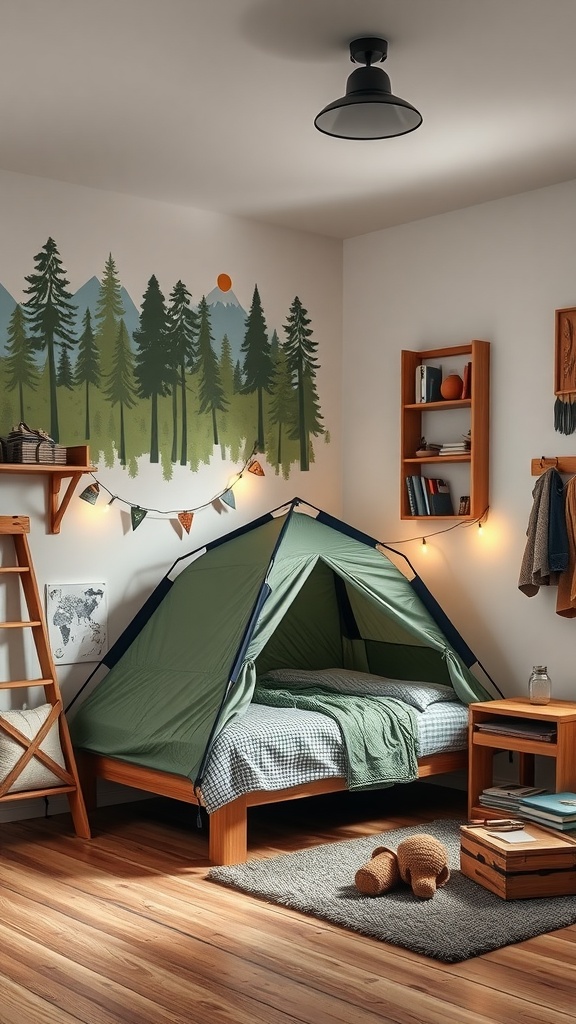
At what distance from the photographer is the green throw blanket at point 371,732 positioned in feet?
15.0

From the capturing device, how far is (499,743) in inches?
190

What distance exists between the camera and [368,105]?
3.56m

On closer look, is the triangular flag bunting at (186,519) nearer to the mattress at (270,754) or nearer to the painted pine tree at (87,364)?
the painted pine tree at (87,364)

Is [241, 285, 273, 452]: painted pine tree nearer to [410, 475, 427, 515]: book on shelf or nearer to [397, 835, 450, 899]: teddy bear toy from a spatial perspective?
[410, 475, 427, 515]: book on shelf

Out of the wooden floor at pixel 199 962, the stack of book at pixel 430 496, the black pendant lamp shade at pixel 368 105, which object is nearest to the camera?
the wooden floor at pixel 199 962

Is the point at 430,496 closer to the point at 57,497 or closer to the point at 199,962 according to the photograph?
the point at 57,497

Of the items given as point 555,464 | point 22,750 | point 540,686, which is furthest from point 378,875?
point 555,464

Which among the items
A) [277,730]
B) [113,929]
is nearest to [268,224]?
[277,730]

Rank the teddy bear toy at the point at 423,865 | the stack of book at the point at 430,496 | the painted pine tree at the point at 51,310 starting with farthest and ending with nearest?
the stack of book at the point at 430,496 < the painted pine tree at the point at 51,310 < the teddy bear toy at the point at 423,865

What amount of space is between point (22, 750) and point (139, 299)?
2247 millimetres

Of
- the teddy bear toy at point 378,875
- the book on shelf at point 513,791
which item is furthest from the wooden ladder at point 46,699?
the book on shelf at point 513,791

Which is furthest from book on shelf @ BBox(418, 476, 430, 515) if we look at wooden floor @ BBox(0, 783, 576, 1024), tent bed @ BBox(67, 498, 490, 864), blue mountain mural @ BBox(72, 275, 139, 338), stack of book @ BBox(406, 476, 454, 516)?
wooden floor @ BBox(0, 783, 576, 1024)

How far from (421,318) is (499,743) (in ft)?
7.59

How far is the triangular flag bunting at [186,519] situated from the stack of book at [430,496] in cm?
117
